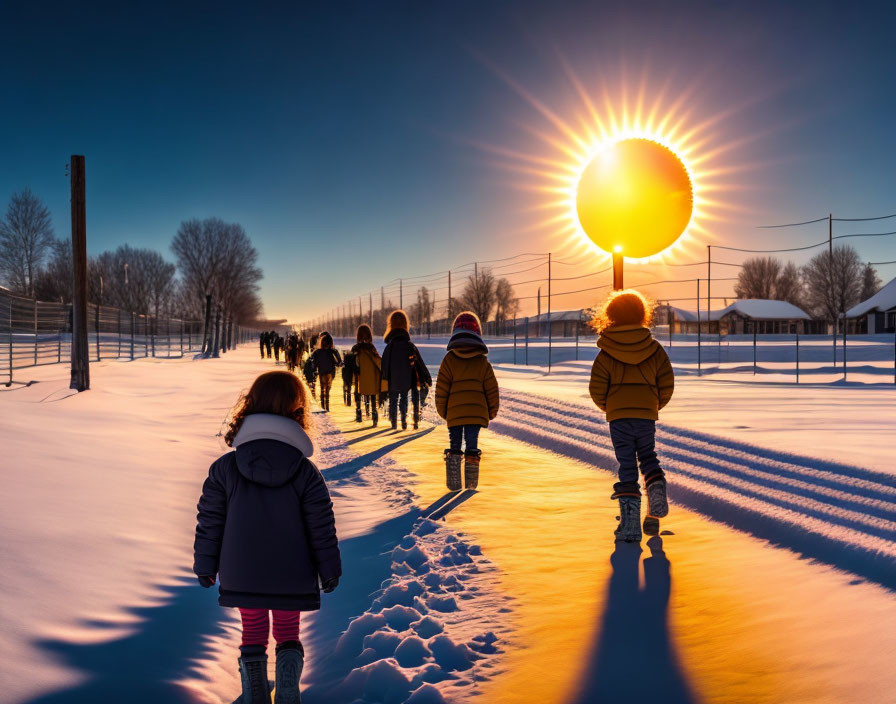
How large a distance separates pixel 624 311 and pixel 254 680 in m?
3.35

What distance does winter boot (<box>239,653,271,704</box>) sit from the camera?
2420 mm

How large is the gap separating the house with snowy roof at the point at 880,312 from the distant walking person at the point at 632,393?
194 ft

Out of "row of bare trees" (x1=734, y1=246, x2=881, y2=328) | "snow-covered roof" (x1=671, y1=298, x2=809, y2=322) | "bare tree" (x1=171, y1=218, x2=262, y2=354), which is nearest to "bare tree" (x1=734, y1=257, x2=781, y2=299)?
"row of bare trees" (x1=734, y1=246, x2=881, y2=328)

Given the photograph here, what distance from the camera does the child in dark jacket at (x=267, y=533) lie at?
241 cm

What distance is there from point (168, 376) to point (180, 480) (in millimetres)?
15143

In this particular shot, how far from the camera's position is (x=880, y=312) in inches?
2124

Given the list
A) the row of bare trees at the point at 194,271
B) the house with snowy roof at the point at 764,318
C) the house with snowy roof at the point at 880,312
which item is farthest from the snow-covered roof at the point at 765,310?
the row of bare trees at the point at 194,271

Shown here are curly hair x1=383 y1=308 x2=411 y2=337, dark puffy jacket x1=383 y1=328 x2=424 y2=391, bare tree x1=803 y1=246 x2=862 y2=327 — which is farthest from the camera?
bare tree x1=803 y1=246 x2=862 y2=327

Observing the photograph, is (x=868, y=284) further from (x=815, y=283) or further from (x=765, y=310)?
(x=765, y=310)

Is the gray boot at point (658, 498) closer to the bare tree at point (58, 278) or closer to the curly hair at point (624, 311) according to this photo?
the curly hair at point (624, 311)

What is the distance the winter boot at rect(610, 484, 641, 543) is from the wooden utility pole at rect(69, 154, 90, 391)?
39.7ft

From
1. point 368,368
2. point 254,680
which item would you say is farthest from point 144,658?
point 368,368

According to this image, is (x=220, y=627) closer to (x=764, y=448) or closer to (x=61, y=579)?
(x=61, y=579)

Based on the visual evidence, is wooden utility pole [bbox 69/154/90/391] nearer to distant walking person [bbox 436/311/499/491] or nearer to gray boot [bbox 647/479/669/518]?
distant walking person [bbox 436/311/499/491]
